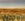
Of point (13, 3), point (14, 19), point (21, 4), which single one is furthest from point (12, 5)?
point (14, 19)

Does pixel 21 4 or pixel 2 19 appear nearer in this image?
pixel 2 19

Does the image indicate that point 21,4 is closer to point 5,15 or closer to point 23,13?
point 23,13

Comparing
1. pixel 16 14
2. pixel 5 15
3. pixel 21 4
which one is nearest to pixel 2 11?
pixel 5 15

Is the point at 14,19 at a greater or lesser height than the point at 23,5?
lesser

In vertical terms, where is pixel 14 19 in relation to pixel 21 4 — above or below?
below

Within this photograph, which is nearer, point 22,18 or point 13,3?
point 22,18

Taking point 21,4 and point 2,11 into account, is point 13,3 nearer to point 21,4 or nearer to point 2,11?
point 21,4

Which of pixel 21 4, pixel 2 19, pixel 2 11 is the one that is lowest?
pixel 2 19

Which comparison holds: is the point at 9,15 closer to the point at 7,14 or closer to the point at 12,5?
the point at 7,14
